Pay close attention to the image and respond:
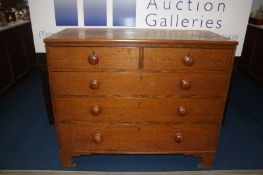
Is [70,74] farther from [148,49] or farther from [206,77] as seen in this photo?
[206,77]

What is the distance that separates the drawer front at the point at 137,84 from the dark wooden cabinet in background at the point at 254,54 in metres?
2.57

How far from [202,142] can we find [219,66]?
63 centimetres

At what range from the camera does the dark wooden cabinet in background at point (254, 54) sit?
377cm

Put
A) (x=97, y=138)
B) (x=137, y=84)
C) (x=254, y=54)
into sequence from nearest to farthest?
(x=137, y=84), (x=97, y=138), (x=254, y=54)

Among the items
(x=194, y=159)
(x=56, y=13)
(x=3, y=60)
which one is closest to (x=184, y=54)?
(x=194, y=159)

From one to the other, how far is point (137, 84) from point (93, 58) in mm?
352

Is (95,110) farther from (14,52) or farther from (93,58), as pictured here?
(14,52)

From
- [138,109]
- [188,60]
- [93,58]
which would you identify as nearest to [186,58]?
[188,60]

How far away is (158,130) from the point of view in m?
1.81

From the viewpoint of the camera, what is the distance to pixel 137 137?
1.82 metres

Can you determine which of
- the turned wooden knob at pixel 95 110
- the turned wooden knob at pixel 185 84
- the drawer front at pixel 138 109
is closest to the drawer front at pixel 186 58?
the turned wooden knob at pixel 185 84

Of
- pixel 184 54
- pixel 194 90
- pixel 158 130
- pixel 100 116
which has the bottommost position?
pixel 158 130

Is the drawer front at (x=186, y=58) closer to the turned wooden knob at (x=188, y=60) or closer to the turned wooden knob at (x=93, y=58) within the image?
the turned wooden knob at (x=188, y=60)

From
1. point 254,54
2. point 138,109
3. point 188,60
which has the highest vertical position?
point 188,60
